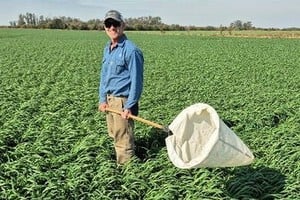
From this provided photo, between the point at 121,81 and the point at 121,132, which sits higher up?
the point at 121,81

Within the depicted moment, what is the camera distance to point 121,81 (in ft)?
21.8

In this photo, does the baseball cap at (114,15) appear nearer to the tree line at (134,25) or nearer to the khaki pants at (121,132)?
the khaki pants at (121,132)

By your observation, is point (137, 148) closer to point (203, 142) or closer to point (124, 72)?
point (124, 72)

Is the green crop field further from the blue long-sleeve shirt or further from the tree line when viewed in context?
the tree line

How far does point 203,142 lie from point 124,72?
4.94ft

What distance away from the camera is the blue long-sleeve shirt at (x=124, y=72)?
6332 millimetres

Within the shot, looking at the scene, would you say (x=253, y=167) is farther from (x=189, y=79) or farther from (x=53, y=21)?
(x=53, y=21)

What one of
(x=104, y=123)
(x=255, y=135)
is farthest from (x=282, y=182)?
(x=104, y=123)

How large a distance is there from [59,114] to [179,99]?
4.08 metres

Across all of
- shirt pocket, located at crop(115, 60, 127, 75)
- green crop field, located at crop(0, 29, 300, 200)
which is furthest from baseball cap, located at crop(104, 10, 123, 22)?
green crop field, located at crop(0, 29, 300, 200)

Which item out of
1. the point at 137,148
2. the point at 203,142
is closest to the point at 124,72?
the point at 203,142

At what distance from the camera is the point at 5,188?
5.62m

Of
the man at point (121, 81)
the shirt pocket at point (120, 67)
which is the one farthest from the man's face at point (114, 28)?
the shirt pocket at point (120, 67)

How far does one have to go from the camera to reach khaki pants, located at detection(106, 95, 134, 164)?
22.0 ft
